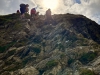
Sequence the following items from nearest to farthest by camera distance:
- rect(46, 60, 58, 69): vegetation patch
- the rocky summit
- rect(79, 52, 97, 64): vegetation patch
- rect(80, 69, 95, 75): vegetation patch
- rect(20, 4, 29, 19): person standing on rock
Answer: rect(80, 69, 95, 75): vegetation patch < the rocky summit < rect(46, 60, 58, 69): vegetation patch < rect(79, 52, 97, 64): vegetation patch < rect(20, 4, 29, 19): person standing on rock

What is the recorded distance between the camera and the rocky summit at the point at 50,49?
4978cm

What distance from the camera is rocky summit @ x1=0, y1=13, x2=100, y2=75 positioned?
4978cm

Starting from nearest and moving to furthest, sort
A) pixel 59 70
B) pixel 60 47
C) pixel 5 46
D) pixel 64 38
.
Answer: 1. pixel 59 70
2. pixel 60 47
3. pixel 64 38
4. pixel 5 46

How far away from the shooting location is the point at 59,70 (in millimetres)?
48781

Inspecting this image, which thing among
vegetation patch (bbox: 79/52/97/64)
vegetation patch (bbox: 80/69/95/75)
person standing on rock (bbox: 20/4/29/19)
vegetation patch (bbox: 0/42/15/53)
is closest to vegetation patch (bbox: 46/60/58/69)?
vegetation patch (bbox: 79/52/97/64)

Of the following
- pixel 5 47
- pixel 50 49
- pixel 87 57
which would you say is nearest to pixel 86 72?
pixel 87 57

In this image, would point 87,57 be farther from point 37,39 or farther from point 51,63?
point 37,39

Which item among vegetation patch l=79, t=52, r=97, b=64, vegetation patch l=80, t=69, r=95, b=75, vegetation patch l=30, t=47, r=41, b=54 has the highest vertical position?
vegetation patch l=30, t=47, r=41, b=54

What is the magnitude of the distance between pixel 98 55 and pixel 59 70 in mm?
13838

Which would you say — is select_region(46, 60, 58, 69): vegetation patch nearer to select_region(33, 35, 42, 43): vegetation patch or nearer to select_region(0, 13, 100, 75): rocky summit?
select_region(0, 13, 100, 75): rocky summit

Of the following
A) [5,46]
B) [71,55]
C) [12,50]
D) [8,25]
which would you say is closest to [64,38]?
[71,55]

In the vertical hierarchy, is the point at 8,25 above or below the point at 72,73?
above

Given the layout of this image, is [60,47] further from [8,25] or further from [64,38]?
[8,25]

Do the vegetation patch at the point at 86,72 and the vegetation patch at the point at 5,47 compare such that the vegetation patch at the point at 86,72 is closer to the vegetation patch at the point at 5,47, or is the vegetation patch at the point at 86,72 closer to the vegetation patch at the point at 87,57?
the vegetation patch at the point at 87,57
